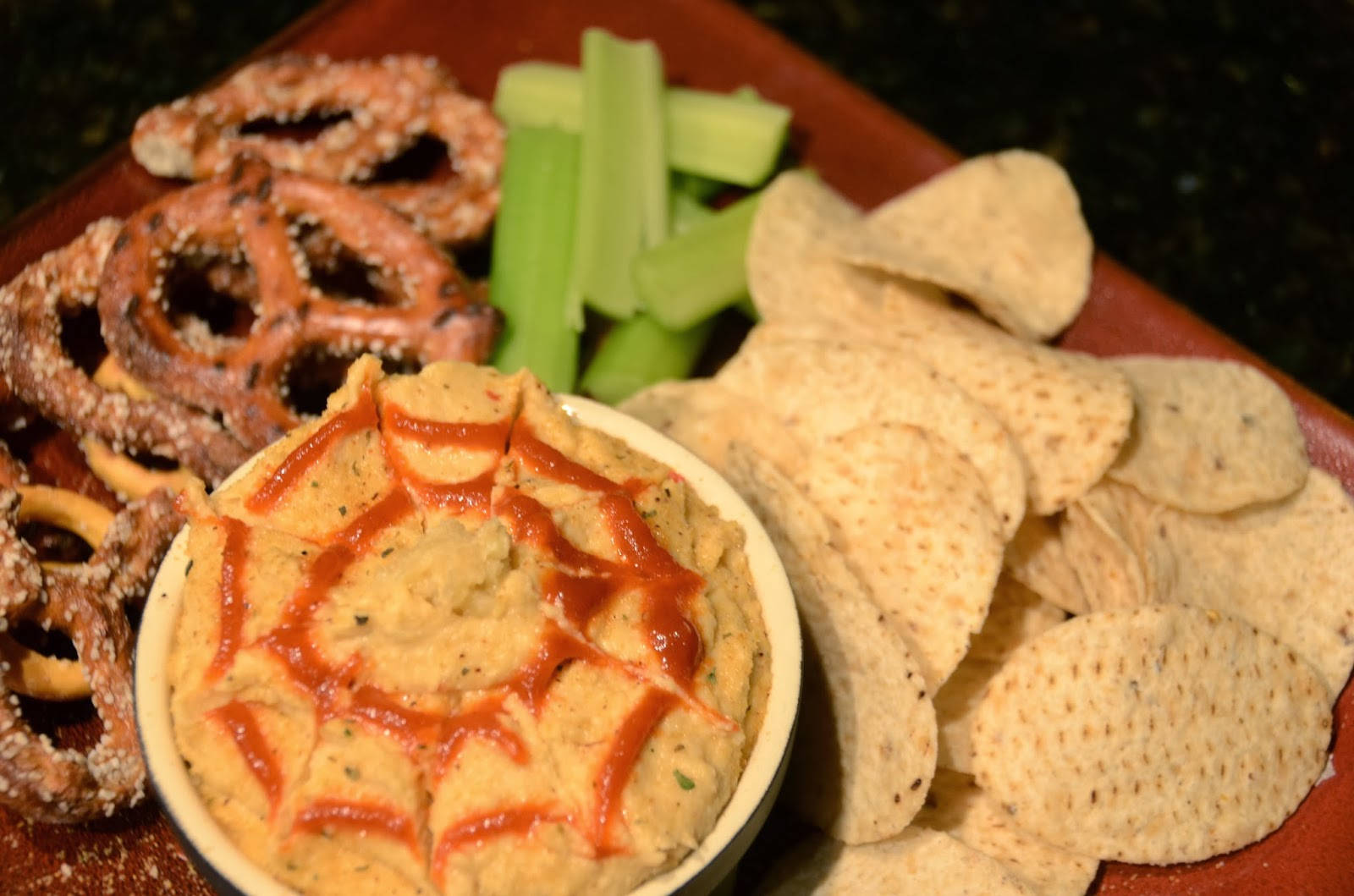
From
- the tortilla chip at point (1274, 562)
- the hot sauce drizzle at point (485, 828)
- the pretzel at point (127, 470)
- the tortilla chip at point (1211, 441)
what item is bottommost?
the tortilla chip at point (1274, 562)

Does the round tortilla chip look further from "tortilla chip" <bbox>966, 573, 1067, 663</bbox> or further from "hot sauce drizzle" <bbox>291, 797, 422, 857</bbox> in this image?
"hot sauce drizzle" <bbox>291, 797, 422, 857</bbox>

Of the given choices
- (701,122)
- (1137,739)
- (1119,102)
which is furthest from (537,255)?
(1119,102)

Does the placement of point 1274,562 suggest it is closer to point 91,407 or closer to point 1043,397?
point 1043,397

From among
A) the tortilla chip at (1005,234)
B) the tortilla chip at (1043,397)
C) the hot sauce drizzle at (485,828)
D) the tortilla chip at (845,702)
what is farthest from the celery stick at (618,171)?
the hot sauce drizzle at (485,828)

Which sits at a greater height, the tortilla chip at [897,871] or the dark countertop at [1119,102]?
the dark countertop at [1119,102]

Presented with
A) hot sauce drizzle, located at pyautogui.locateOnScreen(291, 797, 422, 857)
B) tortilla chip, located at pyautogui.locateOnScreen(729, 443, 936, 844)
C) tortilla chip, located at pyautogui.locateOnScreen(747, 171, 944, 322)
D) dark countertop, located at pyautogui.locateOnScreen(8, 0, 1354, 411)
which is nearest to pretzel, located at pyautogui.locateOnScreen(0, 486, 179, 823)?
hot sauce drizzle, located at pyautogui.locateOnScreen(291, 797, 422, 857)

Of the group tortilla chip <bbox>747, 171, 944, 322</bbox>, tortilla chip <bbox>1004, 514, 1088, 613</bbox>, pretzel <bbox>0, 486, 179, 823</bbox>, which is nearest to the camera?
pretzel <bbox>0, 486, 179, 823</bbox>

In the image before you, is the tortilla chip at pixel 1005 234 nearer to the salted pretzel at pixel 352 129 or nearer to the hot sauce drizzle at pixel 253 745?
the salted pretzel at pixel 352 129
